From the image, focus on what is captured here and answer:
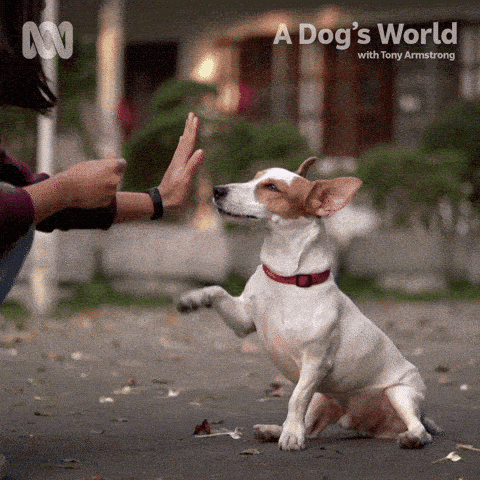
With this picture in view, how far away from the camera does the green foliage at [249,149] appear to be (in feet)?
33.6

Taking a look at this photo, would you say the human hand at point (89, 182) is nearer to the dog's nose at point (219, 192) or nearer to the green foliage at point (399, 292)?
the dog's nose at point (219, 192)

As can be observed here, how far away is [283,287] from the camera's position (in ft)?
12.1

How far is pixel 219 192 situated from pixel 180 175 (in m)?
0.17

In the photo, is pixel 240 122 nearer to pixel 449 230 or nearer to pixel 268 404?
pixel 449 230

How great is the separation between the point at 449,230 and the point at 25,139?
4.40m

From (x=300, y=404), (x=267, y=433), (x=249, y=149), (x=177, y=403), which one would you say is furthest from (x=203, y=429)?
(x=249, y=149)

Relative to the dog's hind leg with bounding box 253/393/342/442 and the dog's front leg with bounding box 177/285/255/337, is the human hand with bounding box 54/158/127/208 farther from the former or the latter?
the dog's hind leg with bounding box 253/393/342/442

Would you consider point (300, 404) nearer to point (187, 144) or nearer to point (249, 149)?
point (187, 144)

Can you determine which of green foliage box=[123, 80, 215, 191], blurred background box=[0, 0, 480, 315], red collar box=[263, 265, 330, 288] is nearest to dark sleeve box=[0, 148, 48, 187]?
red collar box=[263, 265, 330, 288]

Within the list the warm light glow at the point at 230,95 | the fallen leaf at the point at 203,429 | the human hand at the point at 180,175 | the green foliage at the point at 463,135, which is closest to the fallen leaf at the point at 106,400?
the fallen leaf at the point at 203,429

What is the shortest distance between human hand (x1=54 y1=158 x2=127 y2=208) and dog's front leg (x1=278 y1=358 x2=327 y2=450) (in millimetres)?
1005

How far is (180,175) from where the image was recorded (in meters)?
3.59

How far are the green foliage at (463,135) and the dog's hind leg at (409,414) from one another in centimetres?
729

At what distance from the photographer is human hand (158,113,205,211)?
3580 millimetres
